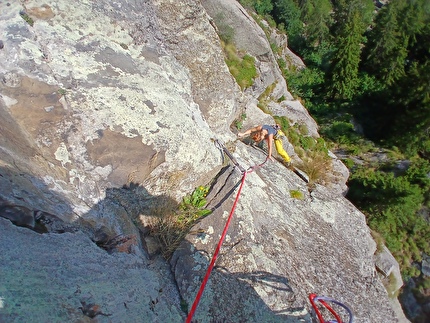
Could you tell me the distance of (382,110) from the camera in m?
23.7

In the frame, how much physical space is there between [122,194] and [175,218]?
3.11 ft

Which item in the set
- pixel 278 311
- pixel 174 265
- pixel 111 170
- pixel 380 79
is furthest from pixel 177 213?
pixel 380 79

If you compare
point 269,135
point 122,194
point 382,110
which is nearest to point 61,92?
point 122,194

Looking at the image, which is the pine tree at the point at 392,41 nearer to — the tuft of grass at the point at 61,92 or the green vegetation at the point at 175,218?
the green vegetation at the point at 175,218

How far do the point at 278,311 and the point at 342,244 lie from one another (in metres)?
2.82

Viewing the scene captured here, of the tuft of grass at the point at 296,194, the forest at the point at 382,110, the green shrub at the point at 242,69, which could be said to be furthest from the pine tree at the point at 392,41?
the tuft of grass at the point at 296,194

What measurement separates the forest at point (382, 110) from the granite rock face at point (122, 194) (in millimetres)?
9866

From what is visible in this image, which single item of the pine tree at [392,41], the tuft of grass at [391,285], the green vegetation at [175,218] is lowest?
the tuft of grass at [391,285]

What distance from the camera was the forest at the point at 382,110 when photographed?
14820mm

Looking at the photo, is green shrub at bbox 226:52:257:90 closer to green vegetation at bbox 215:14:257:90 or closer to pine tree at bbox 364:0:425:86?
green vegetation at bbox 215:14:257:90

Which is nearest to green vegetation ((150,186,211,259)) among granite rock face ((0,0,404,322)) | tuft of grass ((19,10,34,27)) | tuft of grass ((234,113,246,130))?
granite rock face ((0,0,404,322))

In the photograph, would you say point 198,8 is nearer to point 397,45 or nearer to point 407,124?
point 407,124

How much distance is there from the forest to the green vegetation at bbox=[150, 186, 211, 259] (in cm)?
1151

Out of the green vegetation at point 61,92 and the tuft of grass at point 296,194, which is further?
the tuft of grass at point 296,194
